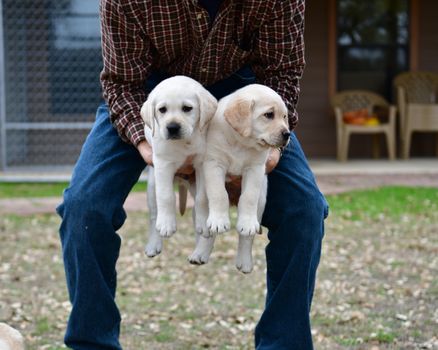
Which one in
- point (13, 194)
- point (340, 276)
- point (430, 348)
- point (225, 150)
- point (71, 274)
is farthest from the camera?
point (13, 194)

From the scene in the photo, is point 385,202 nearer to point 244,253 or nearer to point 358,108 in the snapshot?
point 358,108

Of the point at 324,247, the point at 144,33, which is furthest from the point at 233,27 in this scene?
the point at 324,247

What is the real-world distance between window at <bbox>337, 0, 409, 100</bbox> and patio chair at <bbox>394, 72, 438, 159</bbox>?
0.50m

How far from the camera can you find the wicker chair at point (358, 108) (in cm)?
1312

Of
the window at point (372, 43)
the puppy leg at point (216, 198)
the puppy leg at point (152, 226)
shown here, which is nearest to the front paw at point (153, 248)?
the puppy leg at point (152, 226)

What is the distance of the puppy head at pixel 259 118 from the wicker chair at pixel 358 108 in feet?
33.3

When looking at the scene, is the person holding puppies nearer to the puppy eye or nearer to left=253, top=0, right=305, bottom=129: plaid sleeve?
left=253, top=0, right=305, bottom=129: plaid sleeve

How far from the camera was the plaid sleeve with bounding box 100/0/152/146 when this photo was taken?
3.50m

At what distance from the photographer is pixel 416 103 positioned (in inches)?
545

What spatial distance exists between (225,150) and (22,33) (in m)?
10.2

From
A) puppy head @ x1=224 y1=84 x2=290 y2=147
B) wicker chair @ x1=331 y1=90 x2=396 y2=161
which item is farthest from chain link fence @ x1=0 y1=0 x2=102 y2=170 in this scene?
puppy head @ x1=224 y1=84 x2=290 y2=147

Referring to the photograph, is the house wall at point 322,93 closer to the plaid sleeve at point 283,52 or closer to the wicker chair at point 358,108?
the wicker chair at point 358,108

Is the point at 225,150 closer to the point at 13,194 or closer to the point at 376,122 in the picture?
the point at 13,194

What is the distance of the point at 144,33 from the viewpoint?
3549mm
